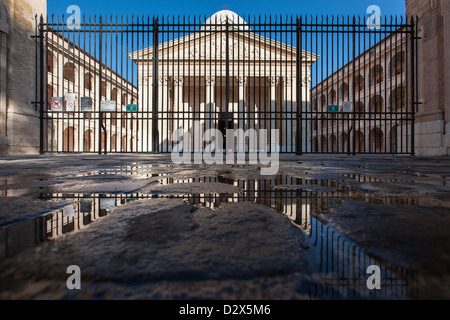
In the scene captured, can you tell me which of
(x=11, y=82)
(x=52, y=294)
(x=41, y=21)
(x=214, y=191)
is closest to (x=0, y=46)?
(x=11, y=82)

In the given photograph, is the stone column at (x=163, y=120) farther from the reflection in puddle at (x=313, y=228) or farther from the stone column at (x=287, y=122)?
the reflection in puddle at (x=313, y=228)

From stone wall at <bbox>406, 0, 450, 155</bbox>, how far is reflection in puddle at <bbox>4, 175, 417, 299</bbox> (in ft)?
24.0

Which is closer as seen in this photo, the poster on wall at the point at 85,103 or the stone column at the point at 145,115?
the poster on wall at the point at 85,103

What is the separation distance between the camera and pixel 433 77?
6.66m

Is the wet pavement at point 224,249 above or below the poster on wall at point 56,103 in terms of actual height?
below

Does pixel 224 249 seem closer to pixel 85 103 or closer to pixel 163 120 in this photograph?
pixel 85 103

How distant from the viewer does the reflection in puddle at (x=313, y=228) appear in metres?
0.40

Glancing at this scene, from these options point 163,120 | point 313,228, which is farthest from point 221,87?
point 313,228

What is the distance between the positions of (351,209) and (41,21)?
9.11 m

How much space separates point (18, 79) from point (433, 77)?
11170mm

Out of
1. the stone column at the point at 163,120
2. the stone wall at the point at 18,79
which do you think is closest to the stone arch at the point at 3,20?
the stone wall at the point at 18,79

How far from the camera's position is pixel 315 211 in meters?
0.86

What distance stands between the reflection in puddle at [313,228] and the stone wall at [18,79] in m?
6.83

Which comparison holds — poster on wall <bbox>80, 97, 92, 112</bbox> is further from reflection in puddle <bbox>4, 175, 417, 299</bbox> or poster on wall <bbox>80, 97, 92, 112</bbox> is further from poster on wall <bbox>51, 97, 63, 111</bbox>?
reflection in puddle <bbox>4, 175, 417, 299</bbox>
